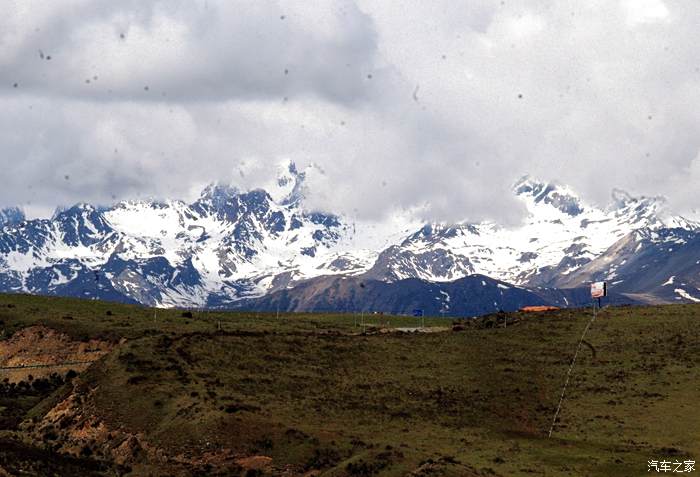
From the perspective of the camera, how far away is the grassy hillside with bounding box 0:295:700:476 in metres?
80.0

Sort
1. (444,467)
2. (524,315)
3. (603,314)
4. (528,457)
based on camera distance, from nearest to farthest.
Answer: (444,467), (528,457), (603,314), (524,315)

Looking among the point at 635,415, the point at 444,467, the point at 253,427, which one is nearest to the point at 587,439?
the point at 635,415

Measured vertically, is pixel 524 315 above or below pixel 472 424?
above

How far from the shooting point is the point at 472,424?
95000mm

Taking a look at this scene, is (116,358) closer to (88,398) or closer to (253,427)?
(88,398)

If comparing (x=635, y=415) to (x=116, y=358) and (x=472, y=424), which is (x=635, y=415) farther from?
(x=116, y=358)

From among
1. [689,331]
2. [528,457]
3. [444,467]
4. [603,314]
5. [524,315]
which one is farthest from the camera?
[524,315]

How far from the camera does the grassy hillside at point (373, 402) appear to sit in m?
80.0

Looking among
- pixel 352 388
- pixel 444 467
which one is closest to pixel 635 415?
pixel 352 388

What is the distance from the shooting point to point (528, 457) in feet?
271

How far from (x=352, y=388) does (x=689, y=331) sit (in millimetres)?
55553

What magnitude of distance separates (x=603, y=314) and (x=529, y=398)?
4788cm

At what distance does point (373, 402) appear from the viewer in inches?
3905

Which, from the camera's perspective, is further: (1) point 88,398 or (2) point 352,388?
(2) point 352,388
